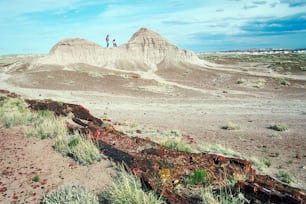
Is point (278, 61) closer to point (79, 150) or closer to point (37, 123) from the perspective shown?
point (37, 123)

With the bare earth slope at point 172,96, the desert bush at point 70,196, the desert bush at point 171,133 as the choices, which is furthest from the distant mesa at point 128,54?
the desert bush at point 70,196

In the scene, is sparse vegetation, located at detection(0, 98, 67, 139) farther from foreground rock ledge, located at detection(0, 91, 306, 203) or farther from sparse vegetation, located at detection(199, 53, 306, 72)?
sparse vegetation, located at detection(199, 53, 306, 72)

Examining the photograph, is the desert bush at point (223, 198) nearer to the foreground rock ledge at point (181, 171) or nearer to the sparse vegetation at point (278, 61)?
the foreground rock ledge at point (181, 171)

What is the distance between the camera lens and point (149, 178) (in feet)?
19.4

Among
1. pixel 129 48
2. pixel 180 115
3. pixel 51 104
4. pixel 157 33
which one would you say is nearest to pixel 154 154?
pixel 51 104

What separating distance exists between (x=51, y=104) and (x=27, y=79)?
21.6 meters

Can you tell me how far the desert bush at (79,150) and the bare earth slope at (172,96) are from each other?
5966 mm

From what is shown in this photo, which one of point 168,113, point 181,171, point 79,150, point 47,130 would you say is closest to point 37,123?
point 47,130

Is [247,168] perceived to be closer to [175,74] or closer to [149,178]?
[149,178]

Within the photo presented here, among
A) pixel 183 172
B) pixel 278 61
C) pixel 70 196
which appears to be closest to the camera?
pixel 70 196

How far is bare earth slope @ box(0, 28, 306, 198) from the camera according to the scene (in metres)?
13.5

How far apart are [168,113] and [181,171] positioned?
1416cm

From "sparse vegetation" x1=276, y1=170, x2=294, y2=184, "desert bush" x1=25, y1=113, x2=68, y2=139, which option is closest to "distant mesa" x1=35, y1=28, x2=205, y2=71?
"desert bush" x1=25, y1=113, x2=68, y2=139

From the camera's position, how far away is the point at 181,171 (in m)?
6.62
